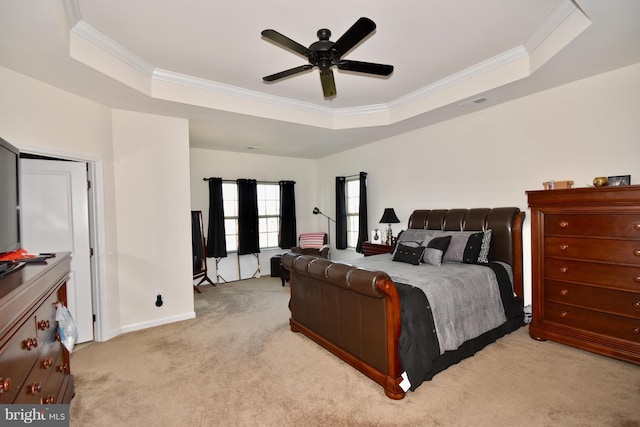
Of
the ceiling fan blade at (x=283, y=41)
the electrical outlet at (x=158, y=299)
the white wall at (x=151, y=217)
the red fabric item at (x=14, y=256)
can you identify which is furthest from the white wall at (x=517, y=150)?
the red fabric item at (x=14, y=256)

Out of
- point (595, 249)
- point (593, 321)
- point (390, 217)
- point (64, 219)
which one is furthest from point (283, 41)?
point (593, 321)

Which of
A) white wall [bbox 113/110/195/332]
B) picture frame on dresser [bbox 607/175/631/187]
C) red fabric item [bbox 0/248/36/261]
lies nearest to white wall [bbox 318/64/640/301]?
picture frame on dresser [bbox 607/175/631/187]

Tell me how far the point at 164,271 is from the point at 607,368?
452cm

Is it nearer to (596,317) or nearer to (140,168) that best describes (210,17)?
(140,168)

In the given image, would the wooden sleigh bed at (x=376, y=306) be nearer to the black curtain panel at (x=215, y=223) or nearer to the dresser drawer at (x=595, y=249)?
the dresser drawer at (x=595, y=249)

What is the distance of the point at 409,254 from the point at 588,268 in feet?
5.11

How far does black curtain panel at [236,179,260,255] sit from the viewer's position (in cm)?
599

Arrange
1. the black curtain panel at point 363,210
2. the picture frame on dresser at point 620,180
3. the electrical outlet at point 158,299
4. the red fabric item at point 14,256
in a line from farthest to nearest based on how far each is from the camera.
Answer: the black curtain panel at point 363,210
the electrical outlet at point 158,299
the picture frame on dresser at point 620,180
the red fabric item at point 14,256

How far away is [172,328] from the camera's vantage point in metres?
3.68

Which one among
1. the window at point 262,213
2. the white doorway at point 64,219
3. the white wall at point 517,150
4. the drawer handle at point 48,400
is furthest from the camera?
the window at point 262,213

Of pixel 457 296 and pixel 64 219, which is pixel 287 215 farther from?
pixel 457 296

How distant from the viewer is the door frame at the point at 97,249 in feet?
10.9

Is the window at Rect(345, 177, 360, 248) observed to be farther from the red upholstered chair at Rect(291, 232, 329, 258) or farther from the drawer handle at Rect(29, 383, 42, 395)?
the drawer handle at Rect(29, 383, 42, 395)
